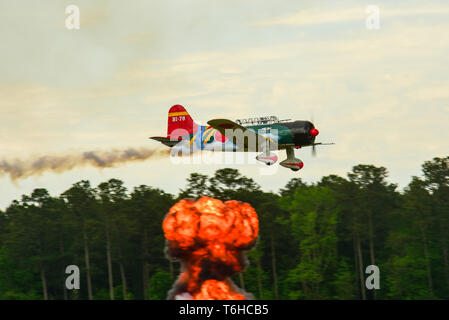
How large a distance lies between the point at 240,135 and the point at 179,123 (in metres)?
8.08

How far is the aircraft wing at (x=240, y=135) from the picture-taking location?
57572mm

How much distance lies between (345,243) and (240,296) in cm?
4264

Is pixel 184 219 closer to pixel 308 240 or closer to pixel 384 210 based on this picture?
pixel 308 240

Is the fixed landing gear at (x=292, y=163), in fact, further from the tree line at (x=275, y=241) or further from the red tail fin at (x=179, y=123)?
the tree line at (x=275, y=241)

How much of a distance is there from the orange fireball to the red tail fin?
918 centimetres

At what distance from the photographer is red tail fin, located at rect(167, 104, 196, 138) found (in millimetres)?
64312

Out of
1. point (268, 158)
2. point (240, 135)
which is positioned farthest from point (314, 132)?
point (240, 135)

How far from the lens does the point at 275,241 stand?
92.5m

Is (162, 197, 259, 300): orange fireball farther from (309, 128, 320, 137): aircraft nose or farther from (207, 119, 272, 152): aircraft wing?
(309, 128, 320, 137): aircraft nose

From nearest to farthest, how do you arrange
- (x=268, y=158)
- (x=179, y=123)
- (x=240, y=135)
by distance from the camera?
1. (x=268, y=158)
2. (x=240, y=135)
3. (x=179, y=123)

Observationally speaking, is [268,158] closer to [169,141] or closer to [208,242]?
[208,242]

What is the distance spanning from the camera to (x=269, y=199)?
95.7m

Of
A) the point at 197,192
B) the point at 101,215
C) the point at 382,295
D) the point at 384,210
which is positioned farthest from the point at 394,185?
the point at 101,215

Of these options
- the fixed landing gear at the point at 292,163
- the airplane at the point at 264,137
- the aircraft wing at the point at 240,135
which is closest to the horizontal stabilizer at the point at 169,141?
the airplane at the point at 264,137
